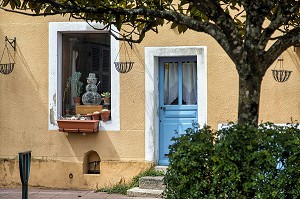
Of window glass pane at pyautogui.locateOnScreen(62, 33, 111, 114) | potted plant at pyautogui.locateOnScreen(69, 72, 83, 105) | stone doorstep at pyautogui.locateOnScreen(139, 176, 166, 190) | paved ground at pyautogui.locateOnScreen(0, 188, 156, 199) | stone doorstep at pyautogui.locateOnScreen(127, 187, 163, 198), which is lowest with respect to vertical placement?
paved ground at pyautogui.locateOnScreen(0, 188, 156, 199)

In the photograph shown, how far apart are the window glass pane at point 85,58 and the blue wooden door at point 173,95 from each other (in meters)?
1.08

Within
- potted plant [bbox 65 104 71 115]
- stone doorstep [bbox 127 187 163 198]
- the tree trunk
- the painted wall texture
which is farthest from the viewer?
potted plant [bbox 65 104 71 115]

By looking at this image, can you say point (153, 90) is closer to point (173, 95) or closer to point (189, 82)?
point (173, 95)

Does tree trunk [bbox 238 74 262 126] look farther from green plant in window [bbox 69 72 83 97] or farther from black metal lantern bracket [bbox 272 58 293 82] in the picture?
green plant in window [bbox 69 72 83 97]

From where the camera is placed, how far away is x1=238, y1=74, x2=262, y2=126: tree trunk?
5535 millimetres

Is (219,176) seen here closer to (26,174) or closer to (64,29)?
(26,174)

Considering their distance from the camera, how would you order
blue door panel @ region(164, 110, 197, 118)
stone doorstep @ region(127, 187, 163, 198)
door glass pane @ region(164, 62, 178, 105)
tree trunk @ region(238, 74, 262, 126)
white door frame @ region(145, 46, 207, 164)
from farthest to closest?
door glass pane @ region(164, 62, 178, 105) < blue door panel @ region(164, 110, 197, 118) < white door frame @ region(145, 46, 207, 164) < stone doorstep @ region(127, 187, 163, 198) < tree trunk @ region(238, 74, 262, 126)

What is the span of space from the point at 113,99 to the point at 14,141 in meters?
2.16

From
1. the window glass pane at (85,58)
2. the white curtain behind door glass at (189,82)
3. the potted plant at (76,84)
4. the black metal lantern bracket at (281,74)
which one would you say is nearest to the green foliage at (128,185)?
A: the white curtain behind door glass at (189,82)

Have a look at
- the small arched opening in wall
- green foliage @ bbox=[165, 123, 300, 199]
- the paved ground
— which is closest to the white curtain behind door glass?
the small arched opening in wall

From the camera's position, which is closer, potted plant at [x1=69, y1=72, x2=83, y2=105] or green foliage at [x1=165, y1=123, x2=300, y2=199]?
green foliage at [x1=165, y1=123, x2=300, y2=199]

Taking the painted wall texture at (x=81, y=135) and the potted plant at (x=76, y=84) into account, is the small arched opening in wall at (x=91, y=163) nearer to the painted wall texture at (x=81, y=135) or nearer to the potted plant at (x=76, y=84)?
the painted wall texture at (x=81, y=135)

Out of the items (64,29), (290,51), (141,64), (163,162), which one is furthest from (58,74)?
(290,51)

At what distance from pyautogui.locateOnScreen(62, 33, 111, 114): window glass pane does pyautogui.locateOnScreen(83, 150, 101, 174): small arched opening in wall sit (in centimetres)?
106
